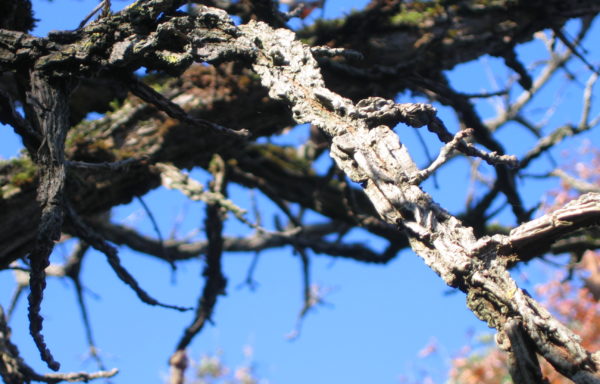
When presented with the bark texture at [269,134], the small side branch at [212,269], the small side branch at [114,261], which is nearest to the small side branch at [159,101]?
the bark texture at [269,134]

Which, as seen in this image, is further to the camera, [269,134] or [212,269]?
[212,269]

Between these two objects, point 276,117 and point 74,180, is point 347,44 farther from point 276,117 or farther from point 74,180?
point 74,180

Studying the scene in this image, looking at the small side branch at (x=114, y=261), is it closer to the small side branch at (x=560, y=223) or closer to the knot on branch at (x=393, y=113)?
the knot on branch at (x=393, y=113)

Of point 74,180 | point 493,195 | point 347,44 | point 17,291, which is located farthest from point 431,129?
point 17,291

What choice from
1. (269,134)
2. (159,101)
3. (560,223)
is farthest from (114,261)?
(560,223)

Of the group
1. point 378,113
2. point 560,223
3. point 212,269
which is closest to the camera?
point 560,223

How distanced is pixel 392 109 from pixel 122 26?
98 cm

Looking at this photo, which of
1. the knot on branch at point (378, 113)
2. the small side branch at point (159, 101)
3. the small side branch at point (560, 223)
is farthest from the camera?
the small side branch at point (159, 101)

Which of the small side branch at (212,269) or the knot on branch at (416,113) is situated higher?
the small side branch at (212,269)

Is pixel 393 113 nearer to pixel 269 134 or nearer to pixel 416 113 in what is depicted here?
pixel 416 113

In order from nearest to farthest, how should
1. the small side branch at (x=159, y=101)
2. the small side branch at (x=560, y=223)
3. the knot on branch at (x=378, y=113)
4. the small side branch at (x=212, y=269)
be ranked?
the small side branch at (x=560, y=223) → the knot on branch at (x=378, y=113) → the small side branch at (x=159, y=101) → the small side branch at (x=212, y=269)

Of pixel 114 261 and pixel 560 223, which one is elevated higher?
pixel 114 261

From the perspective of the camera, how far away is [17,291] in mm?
4473

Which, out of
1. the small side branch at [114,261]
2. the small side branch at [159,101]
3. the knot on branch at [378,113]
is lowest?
the knot on branch at [378,113]
